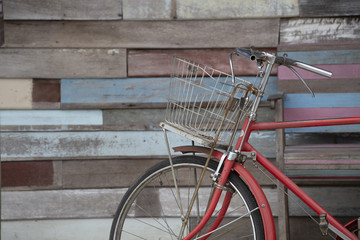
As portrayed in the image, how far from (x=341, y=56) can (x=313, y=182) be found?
0.77 meters

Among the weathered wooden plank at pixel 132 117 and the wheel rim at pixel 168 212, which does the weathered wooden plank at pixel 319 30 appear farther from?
Result: the wheel rim at pixel 168 212

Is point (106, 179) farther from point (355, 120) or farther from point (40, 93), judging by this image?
point (355, 120)

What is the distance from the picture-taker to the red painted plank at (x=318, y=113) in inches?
115

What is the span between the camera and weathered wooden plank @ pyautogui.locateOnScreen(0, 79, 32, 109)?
3.07m

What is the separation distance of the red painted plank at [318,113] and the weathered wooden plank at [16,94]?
1.59 m

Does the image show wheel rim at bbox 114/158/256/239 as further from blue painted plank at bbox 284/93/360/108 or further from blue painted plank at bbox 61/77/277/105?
blue painted plank at bbox 284/93/360/108

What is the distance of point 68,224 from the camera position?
10.2ft

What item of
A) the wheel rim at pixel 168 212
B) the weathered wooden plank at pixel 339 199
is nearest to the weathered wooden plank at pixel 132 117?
the wheel rim at pixel 168 212

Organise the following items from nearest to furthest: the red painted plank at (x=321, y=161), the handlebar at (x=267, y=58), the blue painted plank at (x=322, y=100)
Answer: the handlebar at (x=267, y=58), the red painted plank at (x=321, y=161), the blue painted plank at (x=322, y=100)

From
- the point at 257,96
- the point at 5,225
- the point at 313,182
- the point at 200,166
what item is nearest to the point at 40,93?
the point at 5,225

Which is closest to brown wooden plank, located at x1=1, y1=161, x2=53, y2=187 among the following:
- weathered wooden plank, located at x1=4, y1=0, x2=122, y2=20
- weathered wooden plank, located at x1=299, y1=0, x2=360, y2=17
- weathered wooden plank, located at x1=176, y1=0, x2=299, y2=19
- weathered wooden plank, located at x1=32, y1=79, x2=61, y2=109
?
weathered wooden plank, located at x1=32, y1=79, x2=61, y2=109

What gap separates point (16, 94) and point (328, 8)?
1.97 m

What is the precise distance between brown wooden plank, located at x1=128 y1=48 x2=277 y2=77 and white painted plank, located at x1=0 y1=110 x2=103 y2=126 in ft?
1.19

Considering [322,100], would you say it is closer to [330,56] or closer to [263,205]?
[330,56]
